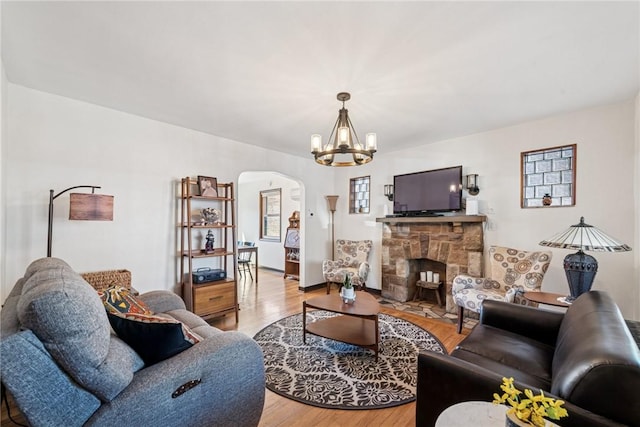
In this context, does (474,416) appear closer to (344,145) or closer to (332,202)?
(344,145)

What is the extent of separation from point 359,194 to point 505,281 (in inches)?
112

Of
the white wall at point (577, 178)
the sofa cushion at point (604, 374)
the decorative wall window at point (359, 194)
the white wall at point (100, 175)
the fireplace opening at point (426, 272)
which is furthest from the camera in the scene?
the decorative wall window at point (359, 194)

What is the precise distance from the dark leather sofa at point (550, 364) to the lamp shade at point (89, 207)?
2843mm

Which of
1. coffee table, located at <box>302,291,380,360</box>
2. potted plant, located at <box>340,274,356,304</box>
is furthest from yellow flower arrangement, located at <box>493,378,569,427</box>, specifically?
potted plant, located at <box>340,274,356,304</box>

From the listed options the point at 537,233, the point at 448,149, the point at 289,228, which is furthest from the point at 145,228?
the point at 537,233

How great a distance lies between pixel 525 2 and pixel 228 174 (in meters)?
3.63

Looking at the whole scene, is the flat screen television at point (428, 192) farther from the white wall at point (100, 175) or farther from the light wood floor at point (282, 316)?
the white wall at point (100, 175)

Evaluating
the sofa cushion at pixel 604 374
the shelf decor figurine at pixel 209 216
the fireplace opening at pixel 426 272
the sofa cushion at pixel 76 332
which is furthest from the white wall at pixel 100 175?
the sofa cushion at pixel 604 374

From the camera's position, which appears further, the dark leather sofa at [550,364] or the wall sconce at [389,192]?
the wall sconce at [389,192]

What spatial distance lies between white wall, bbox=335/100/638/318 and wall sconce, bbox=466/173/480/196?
3.0 inches

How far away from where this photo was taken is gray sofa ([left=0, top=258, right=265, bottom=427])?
1.00 m

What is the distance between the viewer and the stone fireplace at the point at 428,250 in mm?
3795

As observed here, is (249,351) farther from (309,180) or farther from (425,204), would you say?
(309,180)

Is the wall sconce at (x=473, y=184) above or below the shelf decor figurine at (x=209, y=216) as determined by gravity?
above
